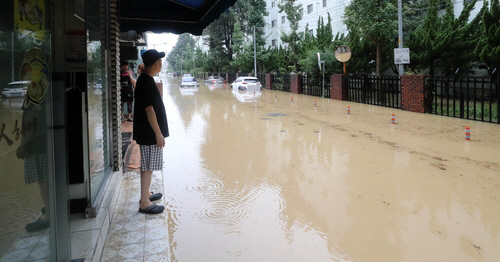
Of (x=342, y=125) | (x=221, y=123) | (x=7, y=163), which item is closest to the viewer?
(x=7, y=163)

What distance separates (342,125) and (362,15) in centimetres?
1088

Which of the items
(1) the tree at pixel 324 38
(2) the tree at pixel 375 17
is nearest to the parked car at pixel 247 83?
(1) the tree at pixel 324 38

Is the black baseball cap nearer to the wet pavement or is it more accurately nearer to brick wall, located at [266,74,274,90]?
the wet pavement

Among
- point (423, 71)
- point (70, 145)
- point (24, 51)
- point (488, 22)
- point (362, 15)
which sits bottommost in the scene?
point (70, 145)

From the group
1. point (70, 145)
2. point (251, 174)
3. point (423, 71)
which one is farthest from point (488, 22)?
point (70, 145)

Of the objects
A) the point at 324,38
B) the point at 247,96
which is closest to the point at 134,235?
the point at 247,96

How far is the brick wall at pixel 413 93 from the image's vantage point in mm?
14523

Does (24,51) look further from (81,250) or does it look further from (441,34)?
(441,34)

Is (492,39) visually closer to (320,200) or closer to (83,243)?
(320,200)

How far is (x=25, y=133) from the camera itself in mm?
2062

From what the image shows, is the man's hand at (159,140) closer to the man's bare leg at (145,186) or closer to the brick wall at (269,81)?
the man's bare leg at (145,186)

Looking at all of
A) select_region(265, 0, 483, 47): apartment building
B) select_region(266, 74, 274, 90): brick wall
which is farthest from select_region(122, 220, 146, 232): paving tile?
select_region(266, 74, 274, 90): brick wall

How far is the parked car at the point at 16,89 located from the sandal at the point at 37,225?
2.27ft

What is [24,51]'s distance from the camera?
82.4 inches
